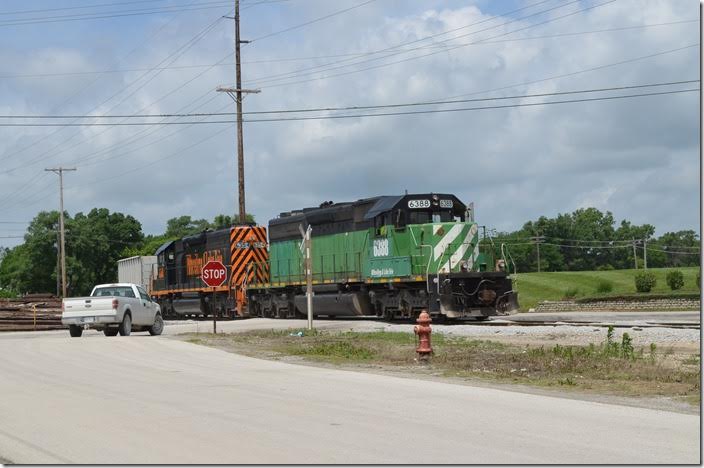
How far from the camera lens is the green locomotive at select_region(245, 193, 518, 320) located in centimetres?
2983

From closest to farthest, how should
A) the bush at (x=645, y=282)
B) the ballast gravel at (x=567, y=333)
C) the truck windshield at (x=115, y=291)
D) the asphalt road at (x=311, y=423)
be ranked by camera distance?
the asphalt road at (x=311, y=423), the ballast gravel at (x=567, y=333), the truck windshield at (x=115, y=291), the bush at (x=645, y=282)

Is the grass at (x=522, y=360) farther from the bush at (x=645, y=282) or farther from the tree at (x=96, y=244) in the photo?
the tree at (x=96, y=244)

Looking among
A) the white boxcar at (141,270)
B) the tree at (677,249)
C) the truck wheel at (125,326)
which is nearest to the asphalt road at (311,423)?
the truck wheel at (125,326)

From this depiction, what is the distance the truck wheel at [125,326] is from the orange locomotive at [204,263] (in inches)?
366

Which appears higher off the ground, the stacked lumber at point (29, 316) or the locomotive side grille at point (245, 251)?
the locomotive side grille at point (245, 251)

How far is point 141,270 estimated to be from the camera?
182 feet

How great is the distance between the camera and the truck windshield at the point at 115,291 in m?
28.8

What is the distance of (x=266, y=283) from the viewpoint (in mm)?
40219

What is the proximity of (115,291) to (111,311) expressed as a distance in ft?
4.56

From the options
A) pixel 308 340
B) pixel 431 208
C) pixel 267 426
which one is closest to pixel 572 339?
pixel 308 340

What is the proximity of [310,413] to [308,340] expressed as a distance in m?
13.7

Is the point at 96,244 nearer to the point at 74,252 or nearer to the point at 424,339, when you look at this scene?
the point at 74,252

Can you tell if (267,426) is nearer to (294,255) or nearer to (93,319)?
(93,319)

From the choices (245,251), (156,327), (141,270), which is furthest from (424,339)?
(141,270)
